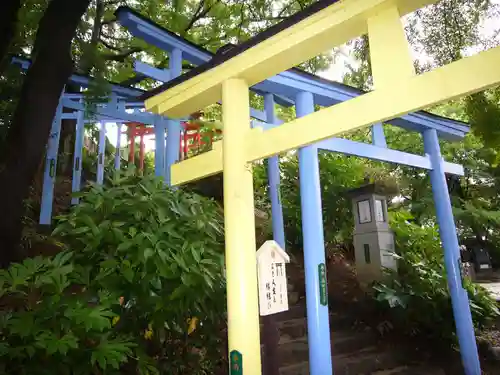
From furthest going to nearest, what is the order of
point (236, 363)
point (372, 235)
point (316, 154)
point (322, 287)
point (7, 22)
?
point (372, 235)
point (316, 154)
point (7, 22)
point (322, 287)
point (236, 363)

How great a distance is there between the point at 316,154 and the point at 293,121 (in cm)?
162

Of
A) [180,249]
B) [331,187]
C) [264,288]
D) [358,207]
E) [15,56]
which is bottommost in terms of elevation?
[264,288]

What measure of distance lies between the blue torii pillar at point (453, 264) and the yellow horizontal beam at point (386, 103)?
4.09 m

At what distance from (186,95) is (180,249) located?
1222mm

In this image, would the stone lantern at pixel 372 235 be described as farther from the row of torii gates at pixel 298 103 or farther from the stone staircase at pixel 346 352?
the row of torii gates at pixel 298 103

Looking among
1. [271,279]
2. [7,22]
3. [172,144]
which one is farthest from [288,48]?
[7,22]

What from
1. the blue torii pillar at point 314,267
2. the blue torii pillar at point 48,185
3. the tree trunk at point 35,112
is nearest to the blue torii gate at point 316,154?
the blue torii pillar at point 314,267

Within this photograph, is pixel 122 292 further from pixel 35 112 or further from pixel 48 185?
pixel 48 185

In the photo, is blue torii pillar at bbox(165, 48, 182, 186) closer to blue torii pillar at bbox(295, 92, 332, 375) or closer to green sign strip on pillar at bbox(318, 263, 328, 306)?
blue torii pillar at bbox(295, 92, 332, 375)

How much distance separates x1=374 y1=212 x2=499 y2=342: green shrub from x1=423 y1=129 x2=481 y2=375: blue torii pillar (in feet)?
2.61

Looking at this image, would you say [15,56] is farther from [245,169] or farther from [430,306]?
[430,306]

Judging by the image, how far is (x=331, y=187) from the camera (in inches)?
320

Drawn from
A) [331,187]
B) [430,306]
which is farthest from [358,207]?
[430,306]

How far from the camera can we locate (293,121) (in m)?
2.22
